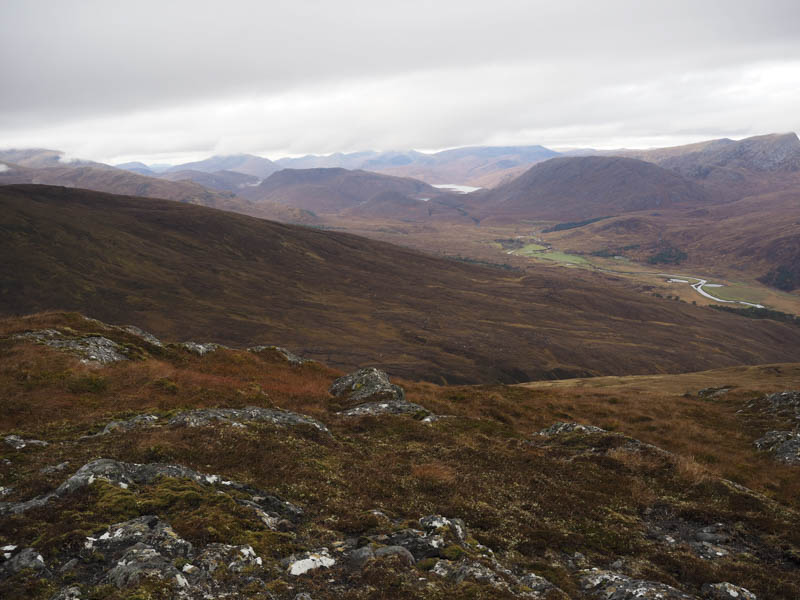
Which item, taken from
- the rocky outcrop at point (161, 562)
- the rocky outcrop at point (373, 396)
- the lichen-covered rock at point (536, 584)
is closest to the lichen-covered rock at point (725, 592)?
the lichen-covered rock at point (536, 584)

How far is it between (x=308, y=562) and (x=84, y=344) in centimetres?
2874

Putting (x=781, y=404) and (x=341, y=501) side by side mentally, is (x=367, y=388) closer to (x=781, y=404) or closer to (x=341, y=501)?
(x=341, y=501)

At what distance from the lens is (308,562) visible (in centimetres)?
1045

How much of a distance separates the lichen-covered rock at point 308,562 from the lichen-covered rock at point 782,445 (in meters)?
27.1

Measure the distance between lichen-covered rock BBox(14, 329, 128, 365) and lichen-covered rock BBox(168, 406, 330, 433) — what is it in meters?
14.0

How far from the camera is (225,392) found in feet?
85.3

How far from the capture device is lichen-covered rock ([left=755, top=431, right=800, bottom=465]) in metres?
24.8

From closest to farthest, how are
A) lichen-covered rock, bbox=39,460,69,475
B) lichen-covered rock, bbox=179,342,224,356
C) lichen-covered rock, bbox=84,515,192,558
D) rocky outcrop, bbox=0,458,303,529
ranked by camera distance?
lichen-covered rock, bbox=84,515,192,558, rocky outcrop, bbox=0,458,303,529, lichen-covered rock, bbox=39,460,69,475, lichen-covered rock, bbox=179,342,224,356

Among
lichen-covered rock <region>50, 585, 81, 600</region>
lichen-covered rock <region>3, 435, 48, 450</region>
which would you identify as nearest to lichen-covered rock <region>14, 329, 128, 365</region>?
lichen-covered rock <region>3, 435, 48, 450</region>

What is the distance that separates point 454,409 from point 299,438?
46.4 ft

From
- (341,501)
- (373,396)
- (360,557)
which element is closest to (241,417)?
(341,501)

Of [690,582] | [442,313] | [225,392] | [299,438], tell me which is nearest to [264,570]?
[299,438]

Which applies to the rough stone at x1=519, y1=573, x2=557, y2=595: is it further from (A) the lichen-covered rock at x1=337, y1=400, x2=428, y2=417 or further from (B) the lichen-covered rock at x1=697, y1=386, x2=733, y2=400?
(B) the lichen-covered rock at x1=697, y1=386, x2=733, y2=400

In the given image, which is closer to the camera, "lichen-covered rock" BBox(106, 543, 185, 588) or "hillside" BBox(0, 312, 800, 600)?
"lichen-covered rock" BBox(106, 543, 185, 588)
